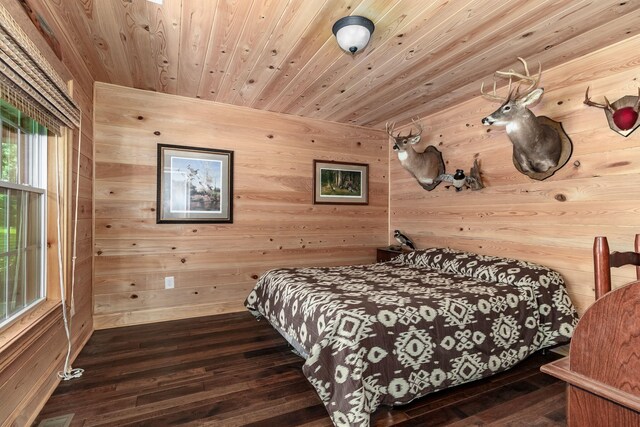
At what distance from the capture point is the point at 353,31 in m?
1.94

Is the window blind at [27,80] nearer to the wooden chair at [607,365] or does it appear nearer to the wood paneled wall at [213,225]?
the wood paneled wall at [213,225]

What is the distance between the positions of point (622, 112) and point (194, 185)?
11.8 feet

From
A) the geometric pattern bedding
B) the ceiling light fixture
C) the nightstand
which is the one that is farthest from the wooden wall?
the nightstand

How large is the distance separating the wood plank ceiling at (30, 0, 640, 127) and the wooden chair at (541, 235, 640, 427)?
5.93ft

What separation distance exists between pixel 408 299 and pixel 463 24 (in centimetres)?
179

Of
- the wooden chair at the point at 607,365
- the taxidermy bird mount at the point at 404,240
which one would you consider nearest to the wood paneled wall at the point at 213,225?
the taxidermy bird mount at the point at 404,240

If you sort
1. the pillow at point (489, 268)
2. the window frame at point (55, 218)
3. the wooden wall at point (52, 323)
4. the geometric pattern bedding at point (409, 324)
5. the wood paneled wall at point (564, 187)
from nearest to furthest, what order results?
the wooden wall at point (52, 323) < the geometric pattern bedding at point (409, 324) < the window frame at point (55, 218) < the wood paneled wall at point (564, 187) < the pillow at point (489, 268)

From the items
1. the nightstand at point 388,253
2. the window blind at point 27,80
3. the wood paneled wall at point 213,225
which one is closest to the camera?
the window blind at point 27,80

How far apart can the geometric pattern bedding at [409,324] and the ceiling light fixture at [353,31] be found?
162cm

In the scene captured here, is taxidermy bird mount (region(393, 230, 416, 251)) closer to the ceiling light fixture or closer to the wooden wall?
the ceiling light fixture

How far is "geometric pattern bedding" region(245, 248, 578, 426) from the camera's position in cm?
162

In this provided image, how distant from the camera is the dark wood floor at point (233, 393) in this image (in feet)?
5.62

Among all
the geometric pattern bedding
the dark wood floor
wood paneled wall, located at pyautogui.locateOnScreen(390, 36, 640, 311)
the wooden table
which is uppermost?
wood paneled wall, located at pyautogui.locateOnScreen(390, 36, 640, 311)

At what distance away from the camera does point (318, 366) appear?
1607 millimetres
